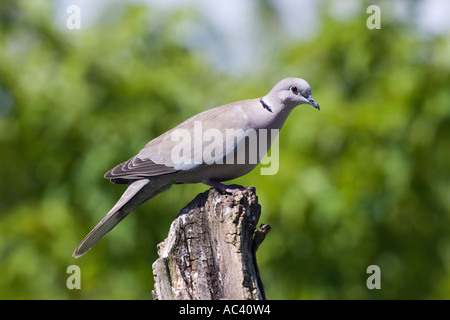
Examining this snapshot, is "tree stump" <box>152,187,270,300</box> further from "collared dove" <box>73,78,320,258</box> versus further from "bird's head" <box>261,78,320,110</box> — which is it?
"bird's head" <box>261,78,320,110</box>

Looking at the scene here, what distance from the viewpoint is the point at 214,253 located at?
400 cm

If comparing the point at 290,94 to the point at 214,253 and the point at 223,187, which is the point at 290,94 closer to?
the point at 223,187

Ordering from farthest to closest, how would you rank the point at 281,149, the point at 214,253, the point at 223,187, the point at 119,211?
the point at 281,149
the point at 119,211
the point at 223,187
the point at 214,253

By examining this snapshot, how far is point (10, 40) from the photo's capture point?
8609 mm

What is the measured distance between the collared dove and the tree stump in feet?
1.56

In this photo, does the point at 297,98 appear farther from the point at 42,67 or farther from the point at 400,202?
the point at 42,67

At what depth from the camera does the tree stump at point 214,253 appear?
154 inches

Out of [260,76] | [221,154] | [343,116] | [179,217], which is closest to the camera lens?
[179,217]

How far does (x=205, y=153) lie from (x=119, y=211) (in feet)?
2.77

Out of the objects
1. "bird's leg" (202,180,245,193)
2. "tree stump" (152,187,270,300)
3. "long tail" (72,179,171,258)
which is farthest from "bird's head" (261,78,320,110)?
"long tail" (72,179,171,258)

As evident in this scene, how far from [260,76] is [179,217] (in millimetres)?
5313

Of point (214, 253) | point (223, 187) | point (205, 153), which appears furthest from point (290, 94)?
point (214, 253)

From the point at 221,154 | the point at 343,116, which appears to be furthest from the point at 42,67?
the point at 221,154

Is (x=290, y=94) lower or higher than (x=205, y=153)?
higher
